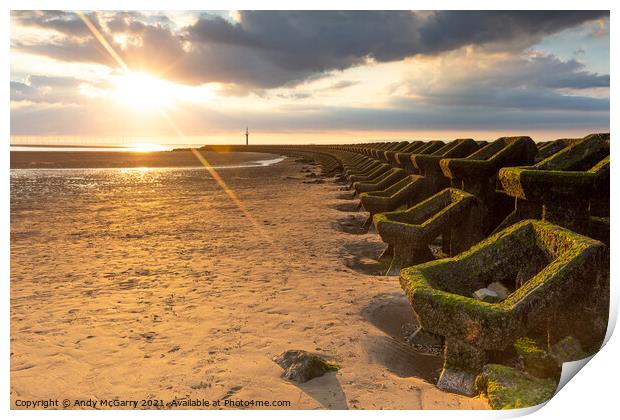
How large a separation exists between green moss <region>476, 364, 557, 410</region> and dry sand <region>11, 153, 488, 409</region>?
0.72 feet

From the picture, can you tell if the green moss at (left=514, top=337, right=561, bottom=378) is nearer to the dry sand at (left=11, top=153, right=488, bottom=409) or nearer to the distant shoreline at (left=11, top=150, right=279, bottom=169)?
the dry sand at (left=11, top=153, right=488, bottom=409)

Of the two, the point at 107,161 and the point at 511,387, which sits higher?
the point at 107,161

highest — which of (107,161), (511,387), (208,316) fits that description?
(107,161)

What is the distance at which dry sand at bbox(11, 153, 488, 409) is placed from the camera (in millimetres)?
4355

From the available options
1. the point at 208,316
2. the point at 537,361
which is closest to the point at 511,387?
the point at 537,361

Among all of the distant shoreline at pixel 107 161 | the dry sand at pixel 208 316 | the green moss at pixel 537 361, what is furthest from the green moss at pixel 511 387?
the distant shoreline at pixel 107 161

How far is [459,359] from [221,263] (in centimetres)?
559

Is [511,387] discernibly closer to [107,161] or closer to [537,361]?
[537,361]

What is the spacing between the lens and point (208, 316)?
20.0 feet

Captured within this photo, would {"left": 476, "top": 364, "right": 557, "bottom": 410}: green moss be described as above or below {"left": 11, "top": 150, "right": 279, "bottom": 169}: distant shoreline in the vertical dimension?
below

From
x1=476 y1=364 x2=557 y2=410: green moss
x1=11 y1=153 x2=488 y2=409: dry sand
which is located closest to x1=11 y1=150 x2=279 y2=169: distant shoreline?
x1=11 y1=153 x2=488 y2=409: dry sand

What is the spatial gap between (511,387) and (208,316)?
12.1 ft

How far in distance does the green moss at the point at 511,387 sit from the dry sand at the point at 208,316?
22cm
